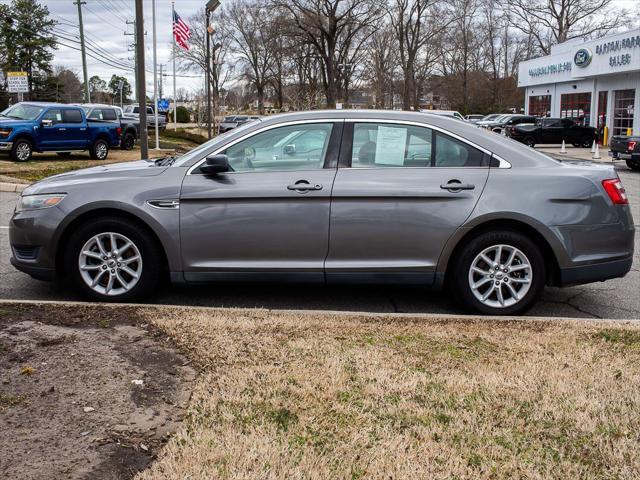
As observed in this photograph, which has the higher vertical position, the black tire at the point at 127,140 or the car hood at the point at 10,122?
the car hood at the point at 10,122

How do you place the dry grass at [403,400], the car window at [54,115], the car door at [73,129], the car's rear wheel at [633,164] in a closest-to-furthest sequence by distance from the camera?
the dry grass at [403,400] → the car window at [54,115] → the car door at [73,129] → the car's rear wheel at [633,164]

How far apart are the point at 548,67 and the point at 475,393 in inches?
1962

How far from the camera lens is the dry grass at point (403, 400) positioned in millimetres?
2951

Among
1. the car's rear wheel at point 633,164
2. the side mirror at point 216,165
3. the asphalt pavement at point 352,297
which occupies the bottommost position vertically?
the asphalt pavement at point 352,297

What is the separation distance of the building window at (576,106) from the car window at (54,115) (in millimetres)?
32176

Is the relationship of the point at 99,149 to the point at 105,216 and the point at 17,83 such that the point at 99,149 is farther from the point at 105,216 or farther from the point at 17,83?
the point at 105,216

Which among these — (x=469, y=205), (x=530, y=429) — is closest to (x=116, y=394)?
(x=530, y=429)

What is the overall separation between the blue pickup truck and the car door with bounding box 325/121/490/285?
16.8 m

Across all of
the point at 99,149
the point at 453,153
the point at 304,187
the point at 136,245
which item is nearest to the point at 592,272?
the point at 453,153

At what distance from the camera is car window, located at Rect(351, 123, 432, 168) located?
18.5 ft

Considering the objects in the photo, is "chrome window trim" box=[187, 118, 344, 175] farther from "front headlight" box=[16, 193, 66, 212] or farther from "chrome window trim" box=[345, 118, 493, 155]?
"front headlight" box=[16, 193, 66, 212]

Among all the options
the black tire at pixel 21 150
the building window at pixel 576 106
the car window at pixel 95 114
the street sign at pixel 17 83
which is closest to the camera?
the black tire at pixel 21 150

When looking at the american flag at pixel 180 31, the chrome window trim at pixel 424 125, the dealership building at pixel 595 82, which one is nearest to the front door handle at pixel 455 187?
the chrome window trim at pixel 424 125

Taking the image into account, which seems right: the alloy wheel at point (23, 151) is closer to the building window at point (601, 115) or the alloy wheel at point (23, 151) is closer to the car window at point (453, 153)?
the car window at point (453, 153)
